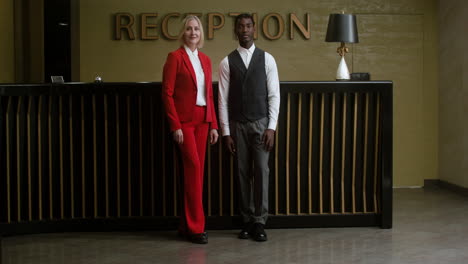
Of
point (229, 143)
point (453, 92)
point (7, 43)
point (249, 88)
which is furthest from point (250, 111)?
point (453, 92)

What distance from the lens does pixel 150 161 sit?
5.13 m

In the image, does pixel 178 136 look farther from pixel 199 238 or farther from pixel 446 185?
pixel 446 185

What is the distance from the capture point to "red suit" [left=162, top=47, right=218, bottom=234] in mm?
4617

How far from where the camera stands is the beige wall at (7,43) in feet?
22.3

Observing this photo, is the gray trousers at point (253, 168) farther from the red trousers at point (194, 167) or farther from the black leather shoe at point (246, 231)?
the red trousers at point (194, 167)

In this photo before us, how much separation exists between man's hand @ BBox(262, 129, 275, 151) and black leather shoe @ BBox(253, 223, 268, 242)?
0.60m

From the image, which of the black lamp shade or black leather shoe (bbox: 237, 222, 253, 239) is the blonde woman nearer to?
black leather shoe (bbox: 237, 222, 253, 239)

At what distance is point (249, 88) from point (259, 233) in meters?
1.09

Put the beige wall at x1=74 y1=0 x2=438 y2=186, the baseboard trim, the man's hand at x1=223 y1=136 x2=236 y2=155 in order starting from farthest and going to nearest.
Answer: the beige wall at x1=74 y1=0 x2=438 y2=186
the baseboard trim
the man's hand at x1=223 y1=136 x2=236 y2=155

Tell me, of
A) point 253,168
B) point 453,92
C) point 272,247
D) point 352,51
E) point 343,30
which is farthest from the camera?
point 352,51

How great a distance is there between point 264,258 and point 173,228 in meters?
1.18

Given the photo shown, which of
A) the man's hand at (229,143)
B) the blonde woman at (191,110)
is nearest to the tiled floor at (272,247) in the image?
the blonde woman at (191,110)

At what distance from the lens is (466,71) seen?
23.2 ft

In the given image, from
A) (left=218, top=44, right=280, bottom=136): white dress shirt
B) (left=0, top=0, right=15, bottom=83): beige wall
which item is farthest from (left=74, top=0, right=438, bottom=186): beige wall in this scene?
(left=218, top=44, right=280, bottom=136): white dress shirt
